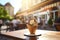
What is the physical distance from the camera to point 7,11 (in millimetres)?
6738

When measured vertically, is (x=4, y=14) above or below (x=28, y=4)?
below

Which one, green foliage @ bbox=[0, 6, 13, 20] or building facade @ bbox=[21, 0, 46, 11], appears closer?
green foliage @ bbox=[0, 6, 13, 20]

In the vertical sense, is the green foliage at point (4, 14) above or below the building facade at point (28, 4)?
below

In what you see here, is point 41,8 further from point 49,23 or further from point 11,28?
point 11,28

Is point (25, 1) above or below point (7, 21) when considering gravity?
above

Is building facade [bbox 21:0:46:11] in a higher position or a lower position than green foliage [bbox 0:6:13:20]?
higher

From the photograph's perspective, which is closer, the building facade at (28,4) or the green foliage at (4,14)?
the green foliage at (4,14)

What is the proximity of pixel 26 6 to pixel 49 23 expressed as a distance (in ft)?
4.36

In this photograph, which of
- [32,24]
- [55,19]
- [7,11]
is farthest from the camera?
[7,11]

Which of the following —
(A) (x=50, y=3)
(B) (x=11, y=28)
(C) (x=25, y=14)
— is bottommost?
(B) (x=11, y=28)

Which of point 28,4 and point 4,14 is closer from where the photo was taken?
point 4,14

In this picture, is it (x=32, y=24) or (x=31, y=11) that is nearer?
(x=32, y=24)

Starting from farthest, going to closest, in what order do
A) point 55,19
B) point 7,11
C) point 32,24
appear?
point 7,11, point 55,19, point 32,24

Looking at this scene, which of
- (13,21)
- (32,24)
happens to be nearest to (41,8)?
(13,21)
